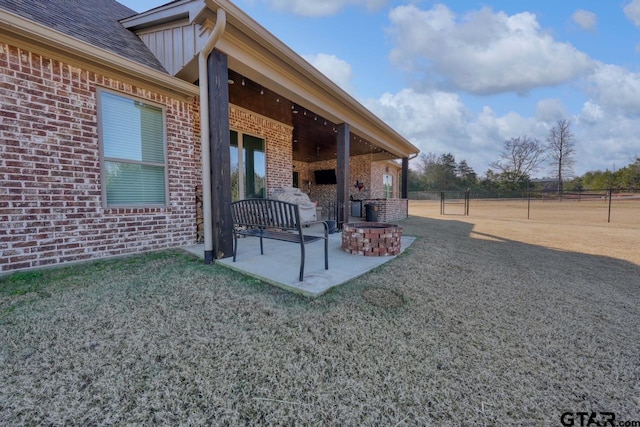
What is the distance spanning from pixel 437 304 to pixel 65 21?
231 inches

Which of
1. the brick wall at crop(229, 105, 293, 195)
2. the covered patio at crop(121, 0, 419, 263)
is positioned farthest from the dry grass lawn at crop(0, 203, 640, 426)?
the brick wall at crop(229, 105, 293, 195)

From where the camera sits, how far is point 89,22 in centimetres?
392

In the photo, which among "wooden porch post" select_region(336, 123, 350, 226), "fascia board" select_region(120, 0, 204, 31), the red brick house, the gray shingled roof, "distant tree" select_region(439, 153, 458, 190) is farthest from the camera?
"distant tree" select_region(439, 153, 458, 190)

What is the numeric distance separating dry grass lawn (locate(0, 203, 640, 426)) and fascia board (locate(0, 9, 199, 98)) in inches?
99.0

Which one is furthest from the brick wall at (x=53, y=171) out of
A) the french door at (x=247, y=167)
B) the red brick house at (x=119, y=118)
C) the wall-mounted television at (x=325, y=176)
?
the wall-mounted television at (x=325, y=176)

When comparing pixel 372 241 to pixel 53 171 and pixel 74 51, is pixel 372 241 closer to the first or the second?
pixel 53 171

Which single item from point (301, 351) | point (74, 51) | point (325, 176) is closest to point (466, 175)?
point (325, 176)

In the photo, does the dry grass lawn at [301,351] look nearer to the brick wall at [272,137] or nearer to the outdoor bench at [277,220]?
the outdoor bench at [277,220]

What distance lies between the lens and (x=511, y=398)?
4.78 feet

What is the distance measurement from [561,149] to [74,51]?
4519 centimetres

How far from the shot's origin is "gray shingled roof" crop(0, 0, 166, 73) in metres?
3.11

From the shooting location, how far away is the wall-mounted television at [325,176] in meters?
12.2

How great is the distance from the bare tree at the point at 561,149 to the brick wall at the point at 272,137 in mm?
38682

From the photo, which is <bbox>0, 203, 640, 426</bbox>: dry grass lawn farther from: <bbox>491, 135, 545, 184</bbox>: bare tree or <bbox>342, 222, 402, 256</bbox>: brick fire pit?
<bbox>491, 135, 545, 184</bbox>: bare tree
